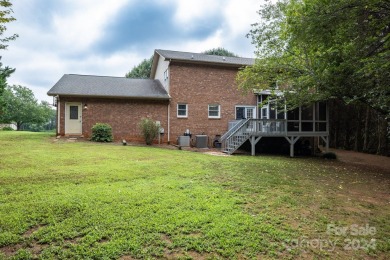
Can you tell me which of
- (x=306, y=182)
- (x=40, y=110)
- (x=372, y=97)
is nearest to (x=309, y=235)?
(x=306, y=182)

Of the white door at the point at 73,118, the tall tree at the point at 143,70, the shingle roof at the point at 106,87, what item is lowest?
the white door at the point at 73,118

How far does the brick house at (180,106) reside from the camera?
573 inches

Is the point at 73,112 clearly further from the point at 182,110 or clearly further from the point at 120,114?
the point at 182,110

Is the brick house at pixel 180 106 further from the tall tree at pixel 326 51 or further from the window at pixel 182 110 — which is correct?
the tall tree at pixel 326 51

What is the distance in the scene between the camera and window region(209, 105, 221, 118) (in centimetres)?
1692

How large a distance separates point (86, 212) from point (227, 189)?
3000mm

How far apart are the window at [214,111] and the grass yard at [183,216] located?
10.5 metres

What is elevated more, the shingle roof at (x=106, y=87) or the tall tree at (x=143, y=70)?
the tall tree at (x=143, y=70)

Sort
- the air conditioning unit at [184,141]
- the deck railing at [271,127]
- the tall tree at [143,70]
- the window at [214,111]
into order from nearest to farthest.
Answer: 1. the deck railing at [271,127]
2. the air conditioning unit at [184,141]
3. the window at [214,111]
4. the tall tree at [143,70]

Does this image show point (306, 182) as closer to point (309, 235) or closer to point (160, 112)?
point (309, 235)

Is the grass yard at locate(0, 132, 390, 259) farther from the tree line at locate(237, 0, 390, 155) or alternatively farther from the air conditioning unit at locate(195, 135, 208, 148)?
the air conditioning unit at locate(195, 135, 208, 148)

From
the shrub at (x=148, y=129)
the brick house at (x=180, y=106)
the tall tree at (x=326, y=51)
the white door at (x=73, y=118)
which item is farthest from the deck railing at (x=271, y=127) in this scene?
the white door at (x=73, y=118)

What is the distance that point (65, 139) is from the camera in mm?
13828

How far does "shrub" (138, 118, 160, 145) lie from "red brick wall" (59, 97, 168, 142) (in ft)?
4.33
